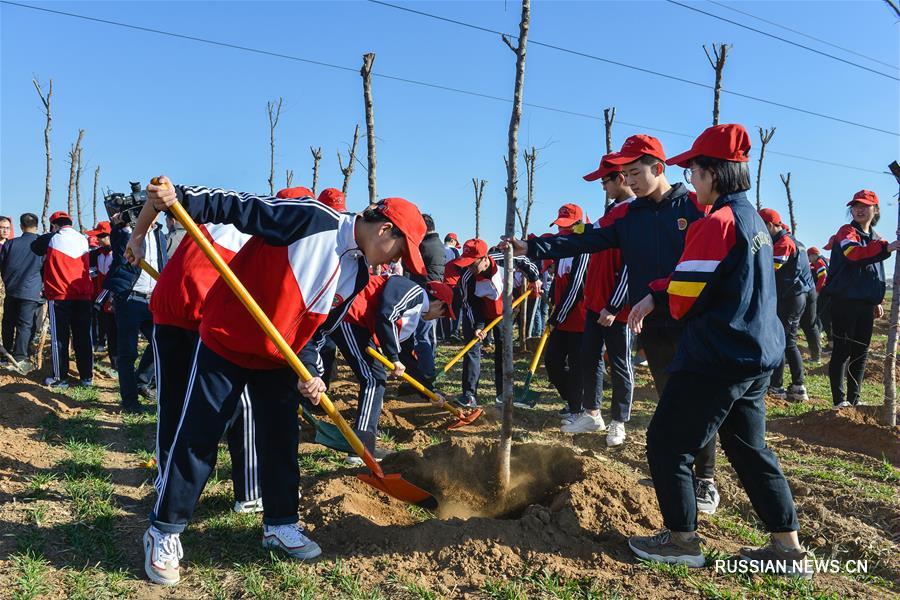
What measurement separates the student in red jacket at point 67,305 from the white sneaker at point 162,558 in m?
5.55

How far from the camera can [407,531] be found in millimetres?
3410

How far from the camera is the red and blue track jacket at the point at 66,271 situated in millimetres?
7703

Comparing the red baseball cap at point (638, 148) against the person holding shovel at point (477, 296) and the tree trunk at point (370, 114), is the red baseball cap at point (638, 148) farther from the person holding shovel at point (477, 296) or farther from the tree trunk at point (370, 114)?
the tree trunk at point (370, 114)

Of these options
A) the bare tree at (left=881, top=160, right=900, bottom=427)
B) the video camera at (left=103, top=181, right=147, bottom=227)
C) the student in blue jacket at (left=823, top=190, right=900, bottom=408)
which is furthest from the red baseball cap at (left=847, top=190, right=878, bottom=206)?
the video camera at (left=103, top=181, right=147, bottom=227)

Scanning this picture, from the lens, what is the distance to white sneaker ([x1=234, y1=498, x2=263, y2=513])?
12.7 feet

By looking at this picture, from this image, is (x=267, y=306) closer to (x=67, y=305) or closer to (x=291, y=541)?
(x=291, y=541)

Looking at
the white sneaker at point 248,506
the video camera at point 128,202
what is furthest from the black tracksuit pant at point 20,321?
the video camera at point 128,202

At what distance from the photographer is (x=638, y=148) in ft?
14.3

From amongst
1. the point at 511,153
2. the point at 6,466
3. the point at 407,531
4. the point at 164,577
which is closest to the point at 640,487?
the point at 407,531

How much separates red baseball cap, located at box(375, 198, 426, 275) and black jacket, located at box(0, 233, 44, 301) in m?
7.86

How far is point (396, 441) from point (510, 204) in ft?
8.42

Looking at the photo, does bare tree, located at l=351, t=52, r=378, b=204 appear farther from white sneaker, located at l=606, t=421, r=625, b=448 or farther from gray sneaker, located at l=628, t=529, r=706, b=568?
gray sneaker, located at l=628, t=529, r=706, b=568

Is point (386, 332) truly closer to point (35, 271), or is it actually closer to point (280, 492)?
point (280, 492)

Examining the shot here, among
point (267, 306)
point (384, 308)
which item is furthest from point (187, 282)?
point (384, 308)
